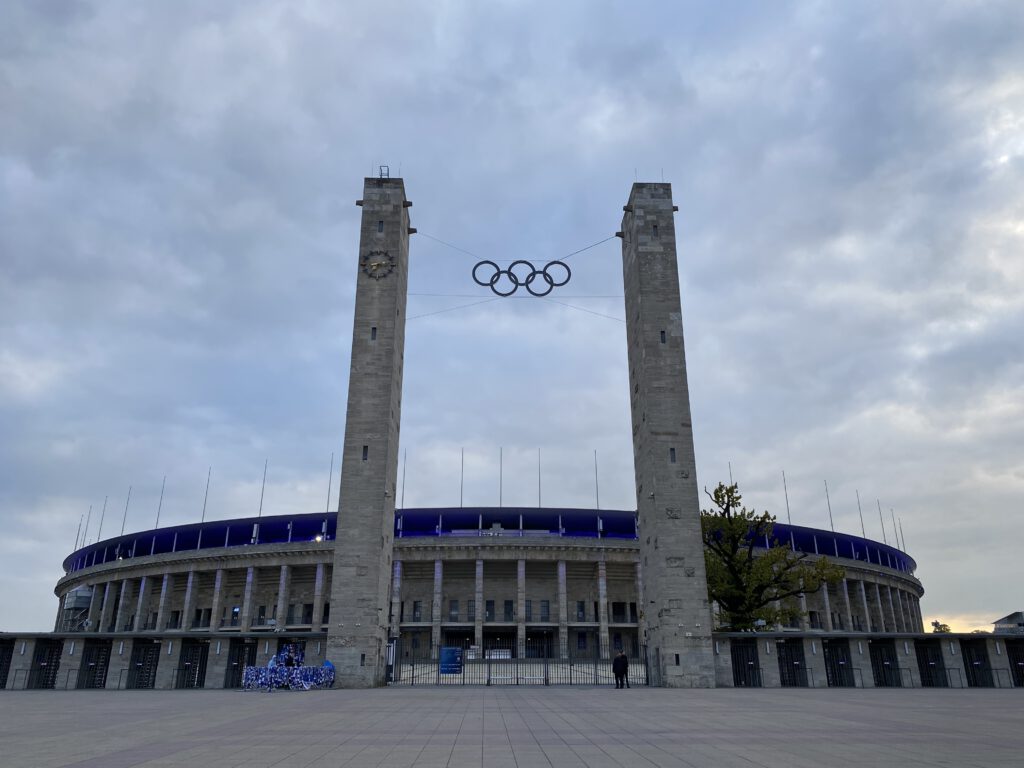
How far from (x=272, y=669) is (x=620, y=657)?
17.9 metres

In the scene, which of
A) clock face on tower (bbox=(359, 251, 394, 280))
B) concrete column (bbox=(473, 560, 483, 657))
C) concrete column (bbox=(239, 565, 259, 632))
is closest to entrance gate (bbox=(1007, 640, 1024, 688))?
clock face on tower (bbox=(359, 251, 394, 280))

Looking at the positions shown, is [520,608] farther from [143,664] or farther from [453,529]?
[143,664]

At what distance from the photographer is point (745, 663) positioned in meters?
39.9

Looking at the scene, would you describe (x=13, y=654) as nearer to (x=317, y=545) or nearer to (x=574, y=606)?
(x=317, y=545)

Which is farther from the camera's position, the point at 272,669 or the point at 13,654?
the point at 13,654

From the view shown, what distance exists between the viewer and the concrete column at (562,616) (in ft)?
245

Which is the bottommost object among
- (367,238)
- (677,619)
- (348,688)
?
(348,688)

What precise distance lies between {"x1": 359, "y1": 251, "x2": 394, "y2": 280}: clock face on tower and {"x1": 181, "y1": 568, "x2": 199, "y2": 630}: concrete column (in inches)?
2020

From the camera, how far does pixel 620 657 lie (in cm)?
3775

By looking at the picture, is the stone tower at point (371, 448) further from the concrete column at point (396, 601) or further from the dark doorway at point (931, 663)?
the dark doorway at point (931, 663)

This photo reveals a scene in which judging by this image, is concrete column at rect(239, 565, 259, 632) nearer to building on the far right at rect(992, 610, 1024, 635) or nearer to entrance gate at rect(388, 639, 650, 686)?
entrance gate at rect(388, 639, 650, 686)

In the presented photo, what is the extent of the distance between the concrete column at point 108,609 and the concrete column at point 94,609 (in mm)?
1439

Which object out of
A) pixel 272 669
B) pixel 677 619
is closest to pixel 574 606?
pixel 677 619

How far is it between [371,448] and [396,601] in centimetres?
3621
